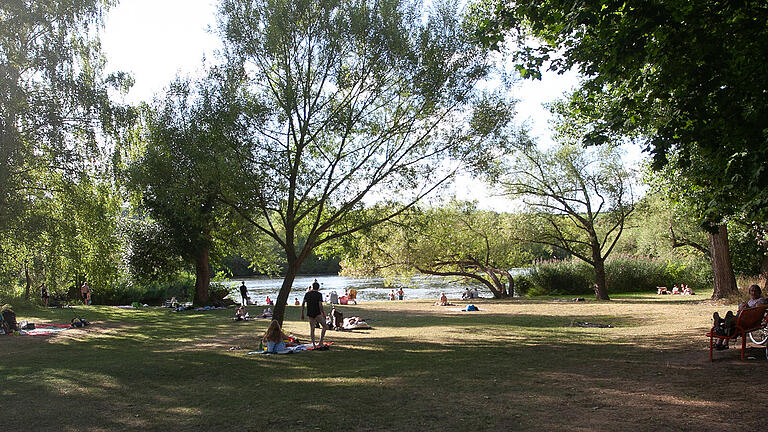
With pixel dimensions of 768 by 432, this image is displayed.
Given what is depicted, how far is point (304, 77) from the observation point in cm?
1473

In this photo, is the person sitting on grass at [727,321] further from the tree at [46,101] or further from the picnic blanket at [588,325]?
the tree at [46,101]

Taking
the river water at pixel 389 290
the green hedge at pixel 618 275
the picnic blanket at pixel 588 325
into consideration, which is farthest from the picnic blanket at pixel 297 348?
the green hedge at pixel 618 275

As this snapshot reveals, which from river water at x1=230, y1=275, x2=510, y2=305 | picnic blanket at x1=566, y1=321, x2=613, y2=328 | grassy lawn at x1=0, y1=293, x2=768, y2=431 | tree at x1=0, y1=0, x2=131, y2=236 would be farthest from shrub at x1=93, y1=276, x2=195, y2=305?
picnic blanket at x1=566, y1=321, x2=613, y2=328

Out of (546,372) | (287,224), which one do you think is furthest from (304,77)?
(546,372)

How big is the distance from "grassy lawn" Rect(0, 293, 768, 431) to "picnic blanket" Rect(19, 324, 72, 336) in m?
2.39

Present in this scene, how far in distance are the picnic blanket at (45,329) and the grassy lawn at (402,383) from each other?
2.39 metres

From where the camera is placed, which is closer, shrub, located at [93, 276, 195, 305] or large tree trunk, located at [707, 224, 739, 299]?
large tree trunk, located at [707, 224, 739, 299]

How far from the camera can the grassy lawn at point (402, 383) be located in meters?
6.20

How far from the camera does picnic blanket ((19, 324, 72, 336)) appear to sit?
17.7 metres

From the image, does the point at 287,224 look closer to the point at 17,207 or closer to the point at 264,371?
the point at 264,371

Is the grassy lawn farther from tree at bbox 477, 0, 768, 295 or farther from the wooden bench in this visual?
tree at bbox 477, 0, 768, 295

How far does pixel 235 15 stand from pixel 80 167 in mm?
7049

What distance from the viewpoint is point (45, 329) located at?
18750 millimetres

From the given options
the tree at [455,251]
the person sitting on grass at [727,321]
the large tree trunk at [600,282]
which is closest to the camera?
the person sitting on grass at [727,321]
